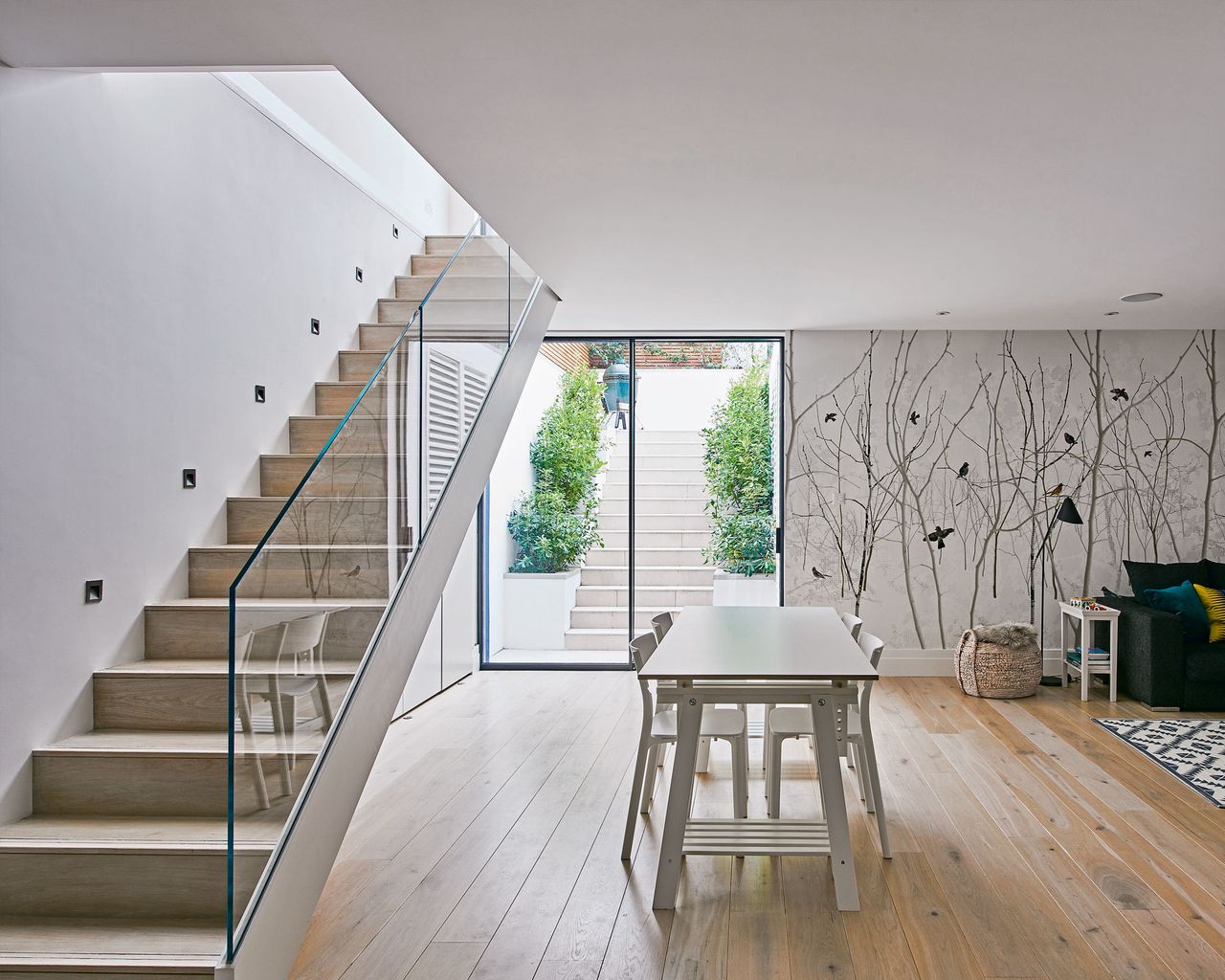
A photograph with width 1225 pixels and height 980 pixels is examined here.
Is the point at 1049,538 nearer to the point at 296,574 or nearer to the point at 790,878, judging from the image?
the point at 790,878

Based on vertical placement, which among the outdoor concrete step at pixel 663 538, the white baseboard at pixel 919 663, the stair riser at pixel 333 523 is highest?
the stair riser at pixel 333 523

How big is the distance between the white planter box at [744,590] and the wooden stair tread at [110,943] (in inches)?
232

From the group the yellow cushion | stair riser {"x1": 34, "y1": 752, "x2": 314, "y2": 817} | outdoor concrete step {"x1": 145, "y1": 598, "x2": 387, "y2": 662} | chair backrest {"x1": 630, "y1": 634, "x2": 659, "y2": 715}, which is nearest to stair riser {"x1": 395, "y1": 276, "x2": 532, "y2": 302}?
outdoor concrete step {"x1": 145, "y1": 598, "x2": 387, "y2": 662}

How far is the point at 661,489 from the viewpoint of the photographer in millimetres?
10188

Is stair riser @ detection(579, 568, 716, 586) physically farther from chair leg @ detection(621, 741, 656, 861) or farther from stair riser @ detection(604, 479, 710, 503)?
chair leg @ detection(621, 741, 656, 861)

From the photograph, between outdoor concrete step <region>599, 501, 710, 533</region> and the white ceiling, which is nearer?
the white ceiling

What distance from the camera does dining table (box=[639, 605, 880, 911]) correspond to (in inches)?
123

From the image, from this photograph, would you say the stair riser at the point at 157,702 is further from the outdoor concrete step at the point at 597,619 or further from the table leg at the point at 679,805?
the outdoor concrete step at the point at 597,619

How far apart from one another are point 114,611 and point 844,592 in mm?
5207

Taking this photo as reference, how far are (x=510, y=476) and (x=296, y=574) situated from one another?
548 cm

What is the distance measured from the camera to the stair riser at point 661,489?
1005 centimetres

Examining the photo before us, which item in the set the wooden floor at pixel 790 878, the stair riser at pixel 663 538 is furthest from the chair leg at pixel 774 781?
the stair riser at pixel 663 538

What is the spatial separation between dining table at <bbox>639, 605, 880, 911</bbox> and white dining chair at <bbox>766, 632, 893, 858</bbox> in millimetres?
220

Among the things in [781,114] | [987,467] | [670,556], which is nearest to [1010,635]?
[987,467]
